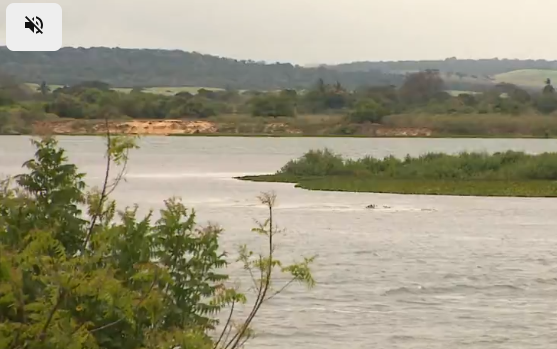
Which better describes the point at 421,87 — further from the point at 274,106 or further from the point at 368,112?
the point at 368,112

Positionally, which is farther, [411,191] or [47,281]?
[411,191]

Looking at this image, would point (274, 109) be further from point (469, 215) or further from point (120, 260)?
point (120, 260)

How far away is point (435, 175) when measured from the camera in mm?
49719

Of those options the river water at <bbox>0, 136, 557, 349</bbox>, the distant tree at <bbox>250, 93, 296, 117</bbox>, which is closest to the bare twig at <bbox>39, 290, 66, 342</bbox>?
the river water at <bbox>0, 136, 557, 349</bbox>

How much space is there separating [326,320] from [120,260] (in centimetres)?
979

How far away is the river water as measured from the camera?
17.6 metres

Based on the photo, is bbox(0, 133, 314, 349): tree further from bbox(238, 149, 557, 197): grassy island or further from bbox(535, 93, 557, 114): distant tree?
bbox(535, 93, 557, 114): distant tree

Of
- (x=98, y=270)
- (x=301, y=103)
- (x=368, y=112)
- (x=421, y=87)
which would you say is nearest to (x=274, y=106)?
(x=301, y=103)

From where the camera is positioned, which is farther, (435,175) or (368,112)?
(368,112)

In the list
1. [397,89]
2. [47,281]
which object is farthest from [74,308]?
[397,89]

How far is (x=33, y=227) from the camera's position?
918cm

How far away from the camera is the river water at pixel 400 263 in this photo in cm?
1761

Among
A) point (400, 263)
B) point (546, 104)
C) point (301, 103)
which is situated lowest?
point (400, 263)

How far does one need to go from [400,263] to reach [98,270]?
18522 millimetres
